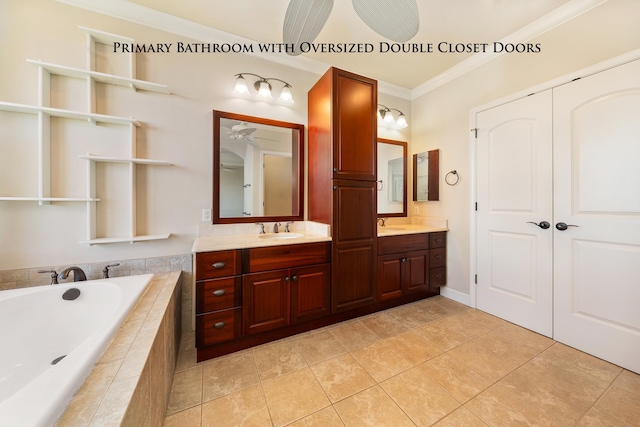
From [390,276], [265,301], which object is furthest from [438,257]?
[265,301]

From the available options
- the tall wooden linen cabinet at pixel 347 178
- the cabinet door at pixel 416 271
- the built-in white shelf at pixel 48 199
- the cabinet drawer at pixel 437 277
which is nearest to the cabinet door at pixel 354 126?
the tall wooden linen cabinet at pixel 347 178

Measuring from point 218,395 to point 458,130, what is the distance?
10.7 ft

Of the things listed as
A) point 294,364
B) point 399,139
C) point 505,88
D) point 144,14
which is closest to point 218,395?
point 294,364

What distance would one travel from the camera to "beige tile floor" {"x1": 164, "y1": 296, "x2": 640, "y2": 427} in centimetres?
121

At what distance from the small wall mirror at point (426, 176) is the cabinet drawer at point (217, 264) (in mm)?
2422

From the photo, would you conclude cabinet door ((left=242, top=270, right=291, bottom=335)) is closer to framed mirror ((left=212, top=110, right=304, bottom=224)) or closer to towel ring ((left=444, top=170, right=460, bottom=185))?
framed mirror ((left=212, top=110, right=304, bottom=224))

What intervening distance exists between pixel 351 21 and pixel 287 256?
2081 mm

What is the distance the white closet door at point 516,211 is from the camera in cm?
196

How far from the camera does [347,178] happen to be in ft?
6.91

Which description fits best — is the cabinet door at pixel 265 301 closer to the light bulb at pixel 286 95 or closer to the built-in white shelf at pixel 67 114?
the built-in white shelf at pixel 67 114

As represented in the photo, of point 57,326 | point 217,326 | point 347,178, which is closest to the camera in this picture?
point 57,326

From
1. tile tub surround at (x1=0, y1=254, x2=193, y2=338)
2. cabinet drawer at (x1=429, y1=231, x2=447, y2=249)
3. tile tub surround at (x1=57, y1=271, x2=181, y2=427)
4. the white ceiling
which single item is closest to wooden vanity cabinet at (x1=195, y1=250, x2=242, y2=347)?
tile tub surround at (x1=57, y1=271, x2=181, y2=427)

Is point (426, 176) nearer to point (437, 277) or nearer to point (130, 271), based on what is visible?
point (437, 277)

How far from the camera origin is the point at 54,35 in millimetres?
1638
